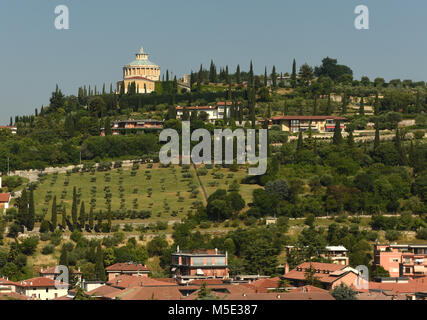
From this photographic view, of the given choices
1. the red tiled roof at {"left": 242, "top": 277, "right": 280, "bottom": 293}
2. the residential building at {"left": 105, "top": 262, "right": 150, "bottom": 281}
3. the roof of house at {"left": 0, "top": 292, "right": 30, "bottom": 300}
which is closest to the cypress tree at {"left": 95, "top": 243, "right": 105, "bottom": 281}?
the residential building at {"left": 105, "top": 262, "right": 150, "bottom": 281}

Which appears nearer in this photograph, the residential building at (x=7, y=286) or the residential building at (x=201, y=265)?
the residential building at (x=7, y=286)

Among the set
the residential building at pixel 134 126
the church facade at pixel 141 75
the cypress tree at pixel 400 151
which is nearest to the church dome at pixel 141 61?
the church facade at pixel 141 75

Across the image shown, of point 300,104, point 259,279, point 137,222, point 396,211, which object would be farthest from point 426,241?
point 300,104

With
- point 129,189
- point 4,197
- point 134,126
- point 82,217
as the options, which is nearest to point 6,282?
point 82,217

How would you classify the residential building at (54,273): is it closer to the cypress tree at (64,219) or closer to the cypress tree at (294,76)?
the cypress tree at (64,219)

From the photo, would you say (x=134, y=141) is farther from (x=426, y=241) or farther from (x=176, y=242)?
(x=426, y=241)

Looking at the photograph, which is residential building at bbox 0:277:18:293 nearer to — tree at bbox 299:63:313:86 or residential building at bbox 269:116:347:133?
residential building at bbox 269:116:347:133

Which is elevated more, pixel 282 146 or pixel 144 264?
pixel 282 146
